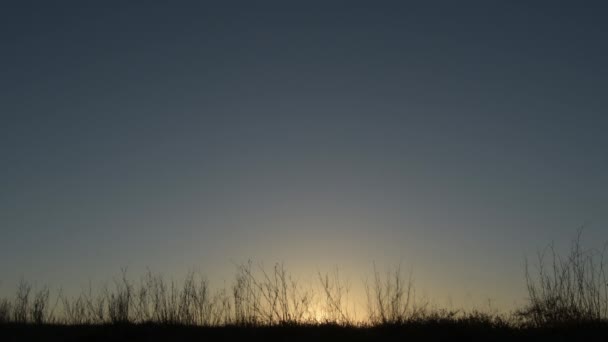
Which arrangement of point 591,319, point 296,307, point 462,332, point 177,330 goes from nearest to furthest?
1. point 462,332
2. point 591,319
3. point 177,330
4. point 296,307

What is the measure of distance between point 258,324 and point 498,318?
12.5ft

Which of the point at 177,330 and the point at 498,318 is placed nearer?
the point at 498,318

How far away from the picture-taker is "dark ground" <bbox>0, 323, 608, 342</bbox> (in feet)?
25.3

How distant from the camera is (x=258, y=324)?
9.63 metres

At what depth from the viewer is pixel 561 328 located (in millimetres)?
7953

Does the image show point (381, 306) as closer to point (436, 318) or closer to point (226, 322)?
point (436, 318)

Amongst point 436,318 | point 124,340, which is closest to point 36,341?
point 124,340

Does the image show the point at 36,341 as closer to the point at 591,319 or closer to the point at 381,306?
the point at 381,306

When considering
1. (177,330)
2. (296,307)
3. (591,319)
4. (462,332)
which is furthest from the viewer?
(296,307)

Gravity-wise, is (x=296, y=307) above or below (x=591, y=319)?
above

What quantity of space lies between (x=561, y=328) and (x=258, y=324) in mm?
4627

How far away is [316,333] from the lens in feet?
28.1

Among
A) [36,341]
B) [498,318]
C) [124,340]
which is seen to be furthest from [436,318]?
[36,341]

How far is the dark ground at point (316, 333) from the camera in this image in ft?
25.3
